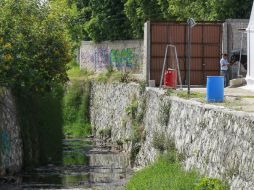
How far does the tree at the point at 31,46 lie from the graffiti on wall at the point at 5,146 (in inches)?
77.7

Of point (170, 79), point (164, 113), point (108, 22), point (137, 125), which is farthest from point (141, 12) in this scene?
point (164, 113)

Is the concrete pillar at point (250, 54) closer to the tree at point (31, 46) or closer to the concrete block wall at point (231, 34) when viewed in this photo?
the concrete block wall at point (231, 34)

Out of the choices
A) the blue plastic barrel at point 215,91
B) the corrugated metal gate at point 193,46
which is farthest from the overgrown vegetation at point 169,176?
the corrugated metal gate at point 193,46

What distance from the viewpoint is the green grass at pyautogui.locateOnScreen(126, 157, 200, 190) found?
18.5m

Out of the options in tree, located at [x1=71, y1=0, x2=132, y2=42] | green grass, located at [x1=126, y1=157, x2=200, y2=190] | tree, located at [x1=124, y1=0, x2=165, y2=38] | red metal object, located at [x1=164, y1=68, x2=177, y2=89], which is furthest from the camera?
tree, located at [x1=71, y1=0, x2=132, y2=42]

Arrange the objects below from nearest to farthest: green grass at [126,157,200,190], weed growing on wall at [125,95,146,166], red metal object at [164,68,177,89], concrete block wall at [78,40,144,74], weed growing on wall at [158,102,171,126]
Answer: green grass at [126,157,200,190]
weed growing on wall at [158,102,171,126]
red metal object at [164,68,177,89]
weed growing on wall at [125,95,146,166]
concrete block wall at [78,40,144,74]

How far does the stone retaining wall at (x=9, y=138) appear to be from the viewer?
90.4 ft

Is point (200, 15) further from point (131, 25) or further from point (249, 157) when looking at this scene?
point (249, 157)

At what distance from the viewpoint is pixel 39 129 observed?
33.2 meters

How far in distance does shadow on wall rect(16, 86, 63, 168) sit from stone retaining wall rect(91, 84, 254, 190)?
3386mm

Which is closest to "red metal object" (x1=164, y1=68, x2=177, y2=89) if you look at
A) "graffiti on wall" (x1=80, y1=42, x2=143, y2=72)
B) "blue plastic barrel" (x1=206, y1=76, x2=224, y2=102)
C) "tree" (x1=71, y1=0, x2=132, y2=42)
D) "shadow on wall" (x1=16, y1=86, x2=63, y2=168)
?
"shadow on wall" (x1=16, y1=86, x2=63, y2=168)

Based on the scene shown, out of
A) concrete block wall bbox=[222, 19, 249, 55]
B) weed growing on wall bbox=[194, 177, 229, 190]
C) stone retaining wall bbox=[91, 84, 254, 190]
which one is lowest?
weed growing on wall bbox=[194, 177, 229, 190]

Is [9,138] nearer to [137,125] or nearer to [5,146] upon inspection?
[5,146]

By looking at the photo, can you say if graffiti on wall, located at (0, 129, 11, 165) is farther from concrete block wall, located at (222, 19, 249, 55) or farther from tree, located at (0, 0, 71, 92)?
concrete block wall, located at (222, 19, 249, 55)
